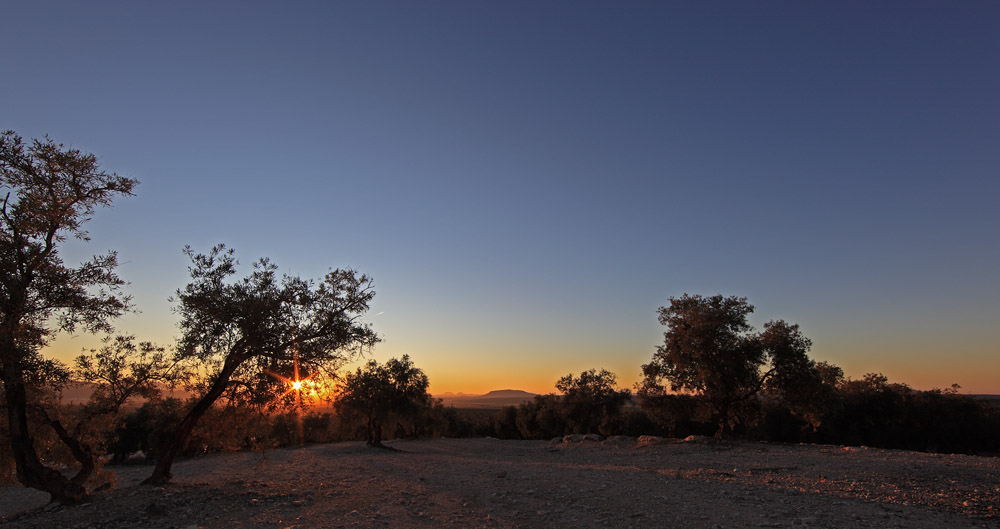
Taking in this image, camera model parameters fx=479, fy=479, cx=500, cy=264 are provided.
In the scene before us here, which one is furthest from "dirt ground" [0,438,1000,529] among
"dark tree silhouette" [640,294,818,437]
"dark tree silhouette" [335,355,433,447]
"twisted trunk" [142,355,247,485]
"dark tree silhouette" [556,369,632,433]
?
"dark tree silhouette" [556,369,632,433]

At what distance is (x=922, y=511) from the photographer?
10172 mm

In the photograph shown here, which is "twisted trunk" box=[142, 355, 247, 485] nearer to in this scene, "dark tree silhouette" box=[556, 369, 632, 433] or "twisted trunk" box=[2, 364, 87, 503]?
"twisted trunk" box=[2, 364, 87, 503]

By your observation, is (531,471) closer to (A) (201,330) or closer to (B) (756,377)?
(A) (201,330)

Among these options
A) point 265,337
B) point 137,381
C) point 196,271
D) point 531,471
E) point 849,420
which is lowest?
point 849,420

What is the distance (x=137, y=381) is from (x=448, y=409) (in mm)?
52775

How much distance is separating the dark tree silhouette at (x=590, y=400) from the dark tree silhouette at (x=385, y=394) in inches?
716

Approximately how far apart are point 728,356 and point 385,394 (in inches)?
1075

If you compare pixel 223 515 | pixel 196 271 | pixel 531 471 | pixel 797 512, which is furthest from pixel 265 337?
pixel 797 512

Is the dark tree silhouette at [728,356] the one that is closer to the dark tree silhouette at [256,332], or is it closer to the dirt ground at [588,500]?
the dirt ground at [588,500]

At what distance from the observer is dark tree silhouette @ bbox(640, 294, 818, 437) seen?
30.1 metres

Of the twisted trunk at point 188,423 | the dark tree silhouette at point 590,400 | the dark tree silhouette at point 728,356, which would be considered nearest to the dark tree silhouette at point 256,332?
the twisted trunk at point 188,423

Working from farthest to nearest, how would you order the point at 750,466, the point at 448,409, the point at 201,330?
the point at 448,409, the point at 750,466, the point at 201,330

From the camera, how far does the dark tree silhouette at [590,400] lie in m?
52.7

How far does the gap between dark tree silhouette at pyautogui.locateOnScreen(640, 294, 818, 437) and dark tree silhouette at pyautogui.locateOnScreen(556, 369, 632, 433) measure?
2074 centimetres
